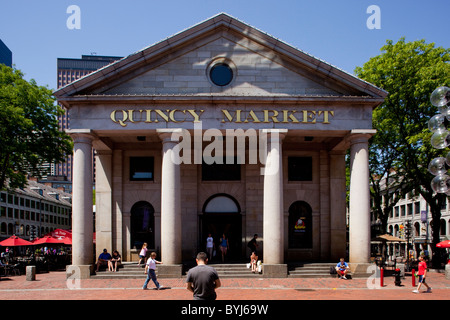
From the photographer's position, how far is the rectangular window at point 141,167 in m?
31.2

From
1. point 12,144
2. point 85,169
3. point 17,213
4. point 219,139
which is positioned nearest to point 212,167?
point 219,139

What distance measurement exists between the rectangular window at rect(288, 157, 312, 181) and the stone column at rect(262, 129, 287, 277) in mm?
5793

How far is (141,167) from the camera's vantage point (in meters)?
31.3

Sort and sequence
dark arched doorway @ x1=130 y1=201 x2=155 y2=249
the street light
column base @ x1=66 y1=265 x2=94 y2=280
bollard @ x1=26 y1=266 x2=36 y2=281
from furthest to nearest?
1. dark arched doorway @ x1=130 y1=201 x2=155 y2=249
2. bollard @ x1=26 y1=266 x2=36 y2=281
3. column base @ x1=66 y1=265 x2=94 y2=280
4. the street light

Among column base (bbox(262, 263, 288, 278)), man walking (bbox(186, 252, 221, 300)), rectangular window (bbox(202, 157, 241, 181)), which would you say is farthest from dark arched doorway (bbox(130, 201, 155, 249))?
man walking (bbox(186, 252, 221, 300))

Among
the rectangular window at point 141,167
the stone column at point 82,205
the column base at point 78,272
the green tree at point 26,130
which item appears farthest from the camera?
the green tree at point 26,130

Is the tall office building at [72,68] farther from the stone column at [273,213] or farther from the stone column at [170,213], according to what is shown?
the stone column at [273,213]

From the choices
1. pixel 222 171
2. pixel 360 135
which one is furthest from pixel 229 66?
pixel 360 135

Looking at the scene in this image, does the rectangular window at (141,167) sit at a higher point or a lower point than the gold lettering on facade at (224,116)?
lower

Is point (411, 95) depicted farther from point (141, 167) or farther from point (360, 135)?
point (141, 167)

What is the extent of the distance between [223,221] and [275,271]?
703cm

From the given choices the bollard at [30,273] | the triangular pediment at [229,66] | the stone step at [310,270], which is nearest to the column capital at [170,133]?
the triangular pediment at [229,66]

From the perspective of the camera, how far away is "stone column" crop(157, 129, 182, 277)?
2505 centimetres

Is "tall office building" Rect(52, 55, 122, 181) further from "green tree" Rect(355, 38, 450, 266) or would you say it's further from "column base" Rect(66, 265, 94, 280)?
"column base" Rect(66, 265, 94, 280)
